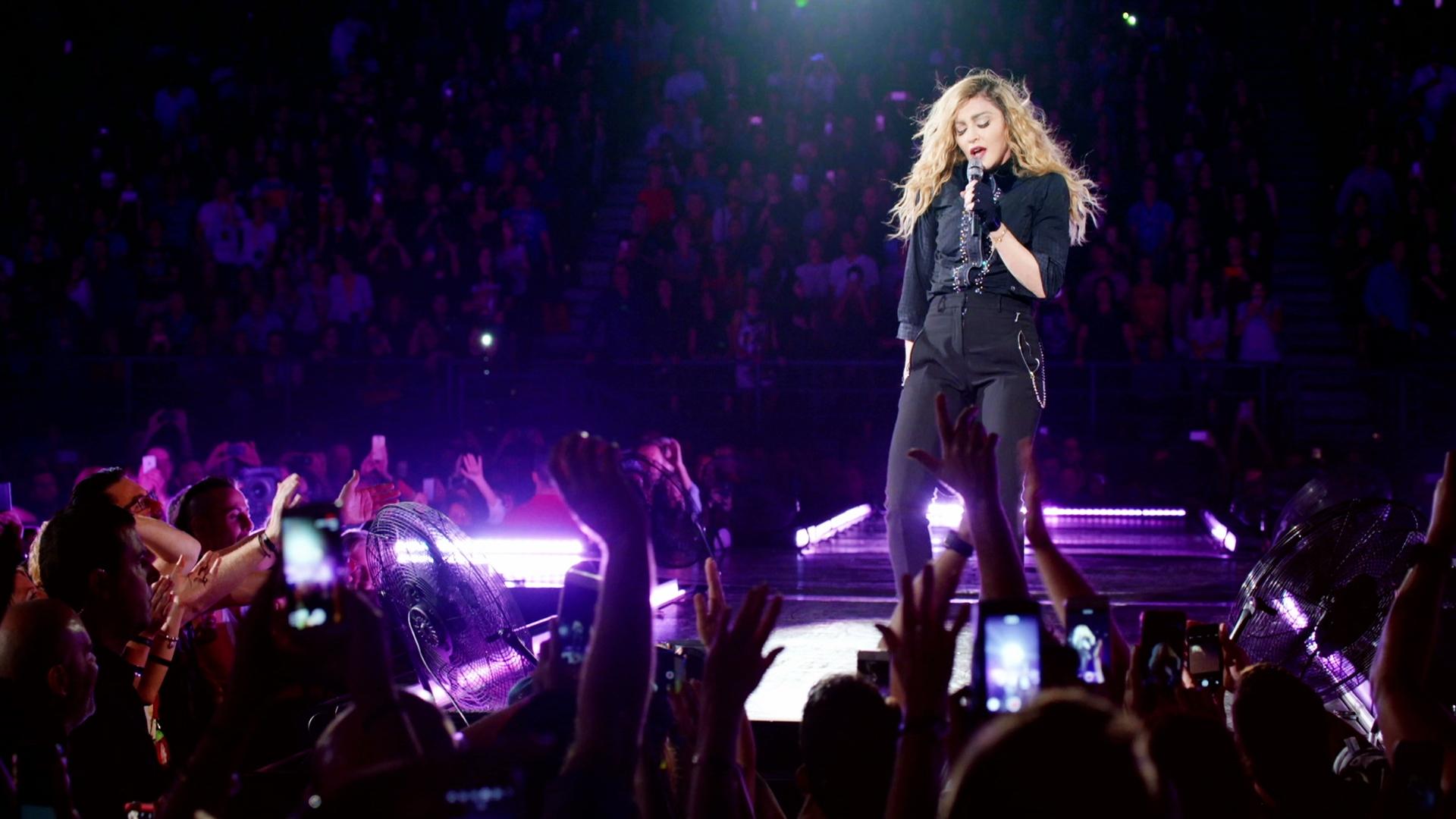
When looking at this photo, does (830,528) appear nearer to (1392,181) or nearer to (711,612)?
(711,612)

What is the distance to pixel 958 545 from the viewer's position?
3.44m

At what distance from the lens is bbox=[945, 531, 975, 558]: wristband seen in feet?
11.2

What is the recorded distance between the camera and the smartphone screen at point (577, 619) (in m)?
2.03

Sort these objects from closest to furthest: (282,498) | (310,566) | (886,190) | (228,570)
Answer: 1. (310,566)
2. (282,498)
3. (228,570)
4. (886,190)

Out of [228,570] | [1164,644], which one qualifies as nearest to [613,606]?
[1164,644]

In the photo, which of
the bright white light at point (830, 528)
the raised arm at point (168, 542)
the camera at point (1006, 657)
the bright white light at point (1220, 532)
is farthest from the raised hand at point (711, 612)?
the bright white light at point (1220, 532)

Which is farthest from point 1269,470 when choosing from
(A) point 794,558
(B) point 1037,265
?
(B) point 1037,265

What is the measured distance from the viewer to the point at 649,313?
10.9m

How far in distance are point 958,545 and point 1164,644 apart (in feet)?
3.42

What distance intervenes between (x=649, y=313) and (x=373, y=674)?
926 centimetres

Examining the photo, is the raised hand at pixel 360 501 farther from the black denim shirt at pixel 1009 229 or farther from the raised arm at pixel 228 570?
the black denim shirt at pixel 1009 229

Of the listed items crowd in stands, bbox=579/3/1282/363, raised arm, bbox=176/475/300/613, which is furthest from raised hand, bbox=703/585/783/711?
crowd in stands, bbox=579/3/1282/363

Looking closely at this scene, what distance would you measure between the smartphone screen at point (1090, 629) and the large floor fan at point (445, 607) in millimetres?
1881

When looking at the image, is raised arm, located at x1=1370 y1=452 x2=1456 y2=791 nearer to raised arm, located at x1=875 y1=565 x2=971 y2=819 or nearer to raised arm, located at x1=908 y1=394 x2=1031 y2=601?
raised arm, located at x1=908 y1=394 x2=1031 y2=601
